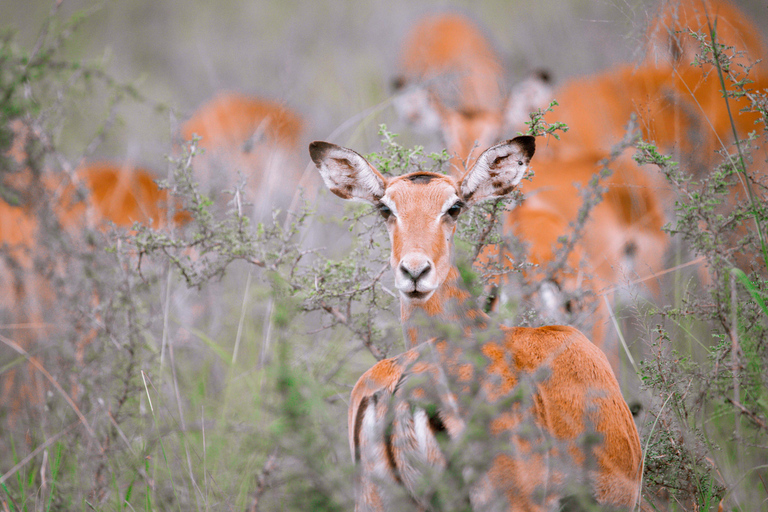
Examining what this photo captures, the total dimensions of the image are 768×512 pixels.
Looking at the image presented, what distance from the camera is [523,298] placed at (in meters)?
3.09

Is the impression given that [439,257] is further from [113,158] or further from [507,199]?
[113,158]

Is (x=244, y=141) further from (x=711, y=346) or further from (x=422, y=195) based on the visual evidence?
(x=711, y=346)

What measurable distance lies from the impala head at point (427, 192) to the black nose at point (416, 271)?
0.08 m

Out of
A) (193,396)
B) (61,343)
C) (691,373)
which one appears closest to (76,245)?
(61,343)

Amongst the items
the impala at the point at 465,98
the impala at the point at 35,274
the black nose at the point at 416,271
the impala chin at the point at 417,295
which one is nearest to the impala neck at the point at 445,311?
the impala chin at the point at 417,295

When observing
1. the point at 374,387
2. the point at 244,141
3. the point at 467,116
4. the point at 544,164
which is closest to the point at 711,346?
the point at 374,387

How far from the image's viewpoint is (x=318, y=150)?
310 cm

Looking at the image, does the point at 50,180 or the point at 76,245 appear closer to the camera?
the point at 76,245

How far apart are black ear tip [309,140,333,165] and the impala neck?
2.99ft

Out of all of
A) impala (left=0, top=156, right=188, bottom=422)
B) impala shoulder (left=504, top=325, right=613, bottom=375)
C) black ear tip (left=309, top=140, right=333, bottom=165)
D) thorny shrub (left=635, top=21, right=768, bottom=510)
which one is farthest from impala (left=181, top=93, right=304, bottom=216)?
thorny shrub (left=635, top=21, right=768, bottom=510)

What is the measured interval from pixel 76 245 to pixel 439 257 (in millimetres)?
3142

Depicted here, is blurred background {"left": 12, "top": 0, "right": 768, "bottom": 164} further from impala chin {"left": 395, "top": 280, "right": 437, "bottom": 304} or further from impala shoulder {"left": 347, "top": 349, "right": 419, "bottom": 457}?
impala shoulder {"left": 347, "top": 349, "right": 419, "bottom": 457}

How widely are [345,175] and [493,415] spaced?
5.24 ft

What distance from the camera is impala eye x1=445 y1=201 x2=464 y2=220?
2.94m
